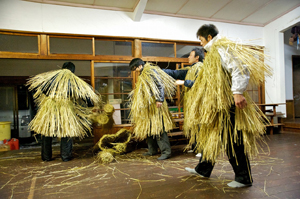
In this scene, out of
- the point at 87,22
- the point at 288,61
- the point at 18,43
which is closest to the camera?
the point at 18,43

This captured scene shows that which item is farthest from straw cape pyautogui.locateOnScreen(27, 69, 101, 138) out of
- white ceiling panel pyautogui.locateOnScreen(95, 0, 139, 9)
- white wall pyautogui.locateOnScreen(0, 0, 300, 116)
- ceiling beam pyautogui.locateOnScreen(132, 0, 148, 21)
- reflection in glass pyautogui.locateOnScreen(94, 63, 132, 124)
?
ceiling beam pyautogui.locateOnScreen(132, 0, 148, 21)

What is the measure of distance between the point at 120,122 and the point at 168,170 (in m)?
1.67

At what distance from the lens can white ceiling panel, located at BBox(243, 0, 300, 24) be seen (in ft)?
12.5

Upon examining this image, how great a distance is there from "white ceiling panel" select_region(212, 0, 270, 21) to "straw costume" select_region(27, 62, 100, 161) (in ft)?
10.4

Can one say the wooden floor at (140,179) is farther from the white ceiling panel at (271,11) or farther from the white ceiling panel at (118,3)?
the white ceiling panel at (271,11)

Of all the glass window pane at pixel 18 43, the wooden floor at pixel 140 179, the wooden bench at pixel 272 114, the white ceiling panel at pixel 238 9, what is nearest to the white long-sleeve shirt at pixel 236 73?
the wooden floor at pixel 140 179

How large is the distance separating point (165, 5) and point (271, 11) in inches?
92.4

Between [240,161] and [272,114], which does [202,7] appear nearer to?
[272,114]

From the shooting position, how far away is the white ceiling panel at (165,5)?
3482mm

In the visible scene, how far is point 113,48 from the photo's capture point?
11.8 feet

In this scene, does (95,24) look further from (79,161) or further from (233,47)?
(233,47)

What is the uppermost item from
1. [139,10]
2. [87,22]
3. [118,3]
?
[118,3]

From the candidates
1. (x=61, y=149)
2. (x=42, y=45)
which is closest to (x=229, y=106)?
(x=61, y=149)

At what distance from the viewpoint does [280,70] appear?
14.4 feet
